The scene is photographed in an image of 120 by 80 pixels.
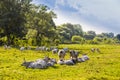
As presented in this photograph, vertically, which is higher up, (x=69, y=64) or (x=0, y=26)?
(x=0, y=26)

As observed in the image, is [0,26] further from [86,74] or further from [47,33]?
[86,74]

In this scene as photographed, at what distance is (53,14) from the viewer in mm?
100312

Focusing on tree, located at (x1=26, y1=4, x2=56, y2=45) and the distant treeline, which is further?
tree, located at (x1=26, y1=4, x2=56, y2=45)

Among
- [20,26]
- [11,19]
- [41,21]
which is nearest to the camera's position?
[11,19]

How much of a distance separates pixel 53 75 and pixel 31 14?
67.3 meters

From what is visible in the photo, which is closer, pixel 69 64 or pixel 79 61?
pixel 69 64

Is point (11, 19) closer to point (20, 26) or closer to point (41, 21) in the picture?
point (20, 26)

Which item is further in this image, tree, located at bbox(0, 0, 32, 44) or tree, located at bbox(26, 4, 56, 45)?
tree, located at bbox(26, 4, 56, 45)

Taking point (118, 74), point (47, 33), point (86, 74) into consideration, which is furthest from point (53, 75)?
point (47, 33)

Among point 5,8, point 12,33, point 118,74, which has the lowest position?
point 118,74

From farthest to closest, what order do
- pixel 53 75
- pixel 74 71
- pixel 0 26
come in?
pixel 0 26
pixel 74 71
pixel 53 75

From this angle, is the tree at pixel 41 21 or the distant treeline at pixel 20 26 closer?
the distant treeline at pixel 20 26

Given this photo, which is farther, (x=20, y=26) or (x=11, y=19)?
(x=20, y=26)

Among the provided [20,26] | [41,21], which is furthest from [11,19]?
[41,21]
